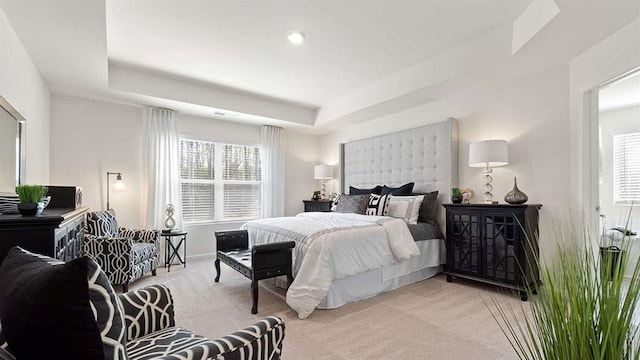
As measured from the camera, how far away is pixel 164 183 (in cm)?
458

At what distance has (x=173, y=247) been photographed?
14.9ft

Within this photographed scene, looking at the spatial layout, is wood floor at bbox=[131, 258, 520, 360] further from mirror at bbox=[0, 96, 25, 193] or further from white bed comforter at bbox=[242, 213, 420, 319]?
mirror at bbox=[0, 96, 25, 193]

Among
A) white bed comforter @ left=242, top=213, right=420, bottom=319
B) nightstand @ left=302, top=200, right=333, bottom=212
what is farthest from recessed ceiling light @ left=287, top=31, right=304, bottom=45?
nightstand @ left=302, top=200, right=333, bottom=212

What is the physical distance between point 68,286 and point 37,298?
10 cm

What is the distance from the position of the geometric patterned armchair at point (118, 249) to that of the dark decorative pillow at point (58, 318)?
2.76 metres

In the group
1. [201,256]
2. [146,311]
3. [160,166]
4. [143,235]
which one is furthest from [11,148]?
[201,256]

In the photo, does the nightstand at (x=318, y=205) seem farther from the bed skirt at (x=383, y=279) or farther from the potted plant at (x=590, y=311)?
the potted plant at (x=590, y=311)

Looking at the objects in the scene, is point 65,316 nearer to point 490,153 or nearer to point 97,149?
point 490,153

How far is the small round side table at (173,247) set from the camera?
4.31 m

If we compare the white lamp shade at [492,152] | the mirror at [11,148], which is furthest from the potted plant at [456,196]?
the mirror at [11,148]

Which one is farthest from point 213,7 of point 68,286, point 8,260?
point 68,286

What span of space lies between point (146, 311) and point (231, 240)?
2.30 m

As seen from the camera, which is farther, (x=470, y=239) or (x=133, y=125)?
(x=133, y=125)

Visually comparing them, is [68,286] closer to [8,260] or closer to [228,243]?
[8,260]
